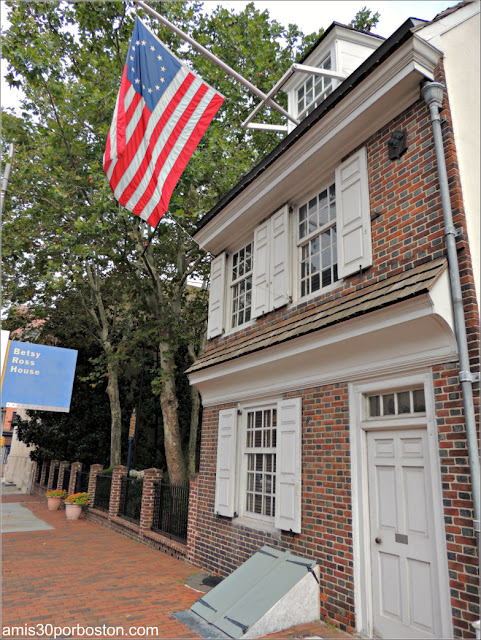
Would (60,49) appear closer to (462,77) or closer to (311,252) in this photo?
(311,252)

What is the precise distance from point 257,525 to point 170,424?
767 cm

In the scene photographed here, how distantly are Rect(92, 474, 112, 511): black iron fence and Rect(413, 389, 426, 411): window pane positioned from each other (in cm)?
1178

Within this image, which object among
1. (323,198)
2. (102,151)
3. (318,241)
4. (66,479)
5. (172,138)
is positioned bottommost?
(66,479)

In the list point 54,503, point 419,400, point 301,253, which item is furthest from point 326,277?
point 54,503

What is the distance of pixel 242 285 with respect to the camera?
9250 mm

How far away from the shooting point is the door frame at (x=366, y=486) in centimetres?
427

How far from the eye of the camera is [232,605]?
18.3 feet

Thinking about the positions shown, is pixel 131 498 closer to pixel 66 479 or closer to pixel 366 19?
pixel 66 479

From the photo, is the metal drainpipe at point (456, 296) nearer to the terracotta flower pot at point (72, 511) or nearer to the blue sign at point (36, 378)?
the blue sign at point (36, 378)

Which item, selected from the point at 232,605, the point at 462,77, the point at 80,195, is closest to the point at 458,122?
the point at 462,77

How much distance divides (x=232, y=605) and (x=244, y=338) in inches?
164

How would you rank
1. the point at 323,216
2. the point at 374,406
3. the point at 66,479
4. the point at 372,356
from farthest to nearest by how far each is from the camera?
the point at 66,479 < the point at 323,216 < the point at 374,406 < the point at 372,356

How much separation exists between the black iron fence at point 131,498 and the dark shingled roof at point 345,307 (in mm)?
6164

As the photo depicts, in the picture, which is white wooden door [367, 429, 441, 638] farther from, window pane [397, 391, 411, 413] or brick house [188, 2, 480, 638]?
window pane [397, 391, 411, 413]
